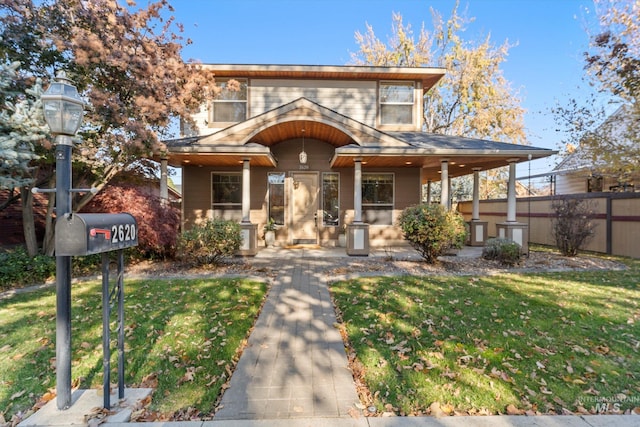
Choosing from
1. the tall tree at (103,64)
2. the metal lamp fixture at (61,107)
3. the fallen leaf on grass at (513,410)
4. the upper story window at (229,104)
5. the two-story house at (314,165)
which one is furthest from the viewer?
the upper story window at (229,104)

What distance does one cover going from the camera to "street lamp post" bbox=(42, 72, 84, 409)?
7.34 feet

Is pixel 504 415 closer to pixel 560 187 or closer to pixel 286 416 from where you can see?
pixel 286 416

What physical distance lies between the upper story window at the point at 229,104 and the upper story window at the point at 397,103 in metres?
5.35

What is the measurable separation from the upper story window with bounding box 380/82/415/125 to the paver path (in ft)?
28.9

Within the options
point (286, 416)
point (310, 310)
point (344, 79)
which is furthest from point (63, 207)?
point (344, 79)

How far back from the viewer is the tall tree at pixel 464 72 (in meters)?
19.0

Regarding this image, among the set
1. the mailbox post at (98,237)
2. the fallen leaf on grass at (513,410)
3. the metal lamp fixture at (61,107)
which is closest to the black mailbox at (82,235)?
the mailbox post at (98,237)

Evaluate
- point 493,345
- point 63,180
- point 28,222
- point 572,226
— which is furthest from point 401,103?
point 28,222

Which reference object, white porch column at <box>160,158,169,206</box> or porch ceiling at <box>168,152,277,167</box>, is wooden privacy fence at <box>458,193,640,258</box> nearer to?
porch ceiling at <box>168,152,277,167</box>

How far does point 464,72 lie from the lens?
62.8 feet

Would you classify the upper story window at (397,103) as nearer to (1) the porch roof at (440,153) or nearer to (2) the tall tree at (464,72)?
(1) the porch roof at (440,153)

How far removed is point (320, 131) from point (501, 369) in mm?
8184

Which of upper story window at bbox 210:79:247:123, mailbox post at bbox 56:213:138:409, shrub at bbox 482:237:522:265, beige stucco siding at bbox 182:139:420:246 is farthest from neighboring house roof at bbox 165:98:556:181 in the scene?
mailbox post at bbox 56:213:138:409

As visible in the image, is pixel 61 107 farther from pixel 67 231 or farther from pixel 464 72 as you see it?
pixel 464 72
